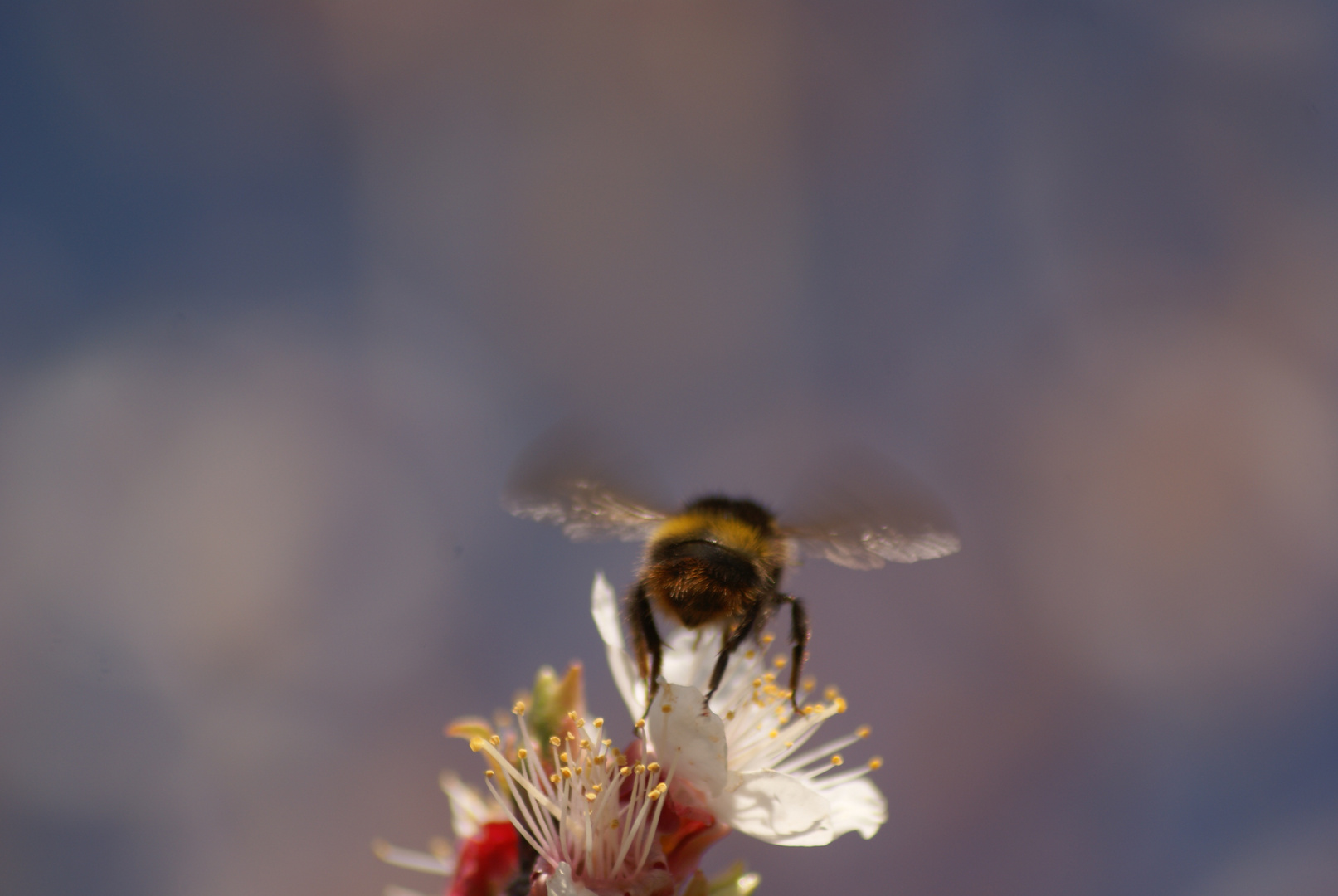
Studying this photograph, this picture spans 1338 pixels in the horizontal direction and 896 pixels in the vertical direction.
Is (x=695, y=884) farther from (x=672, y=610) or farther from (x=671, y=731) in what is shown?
(x=672, y=610)

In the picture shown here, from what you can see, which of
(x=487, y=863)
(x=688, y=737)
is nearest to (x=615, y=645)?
(x=688, y=737)

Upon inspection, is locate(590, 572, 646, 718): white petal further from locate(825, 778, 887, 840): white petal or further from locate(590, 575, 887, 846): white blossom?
locate(825, 778, 887, 840): white petal

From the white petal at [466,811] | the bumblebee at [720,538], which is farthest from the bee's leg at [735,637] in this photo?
the white petal at [466,811]

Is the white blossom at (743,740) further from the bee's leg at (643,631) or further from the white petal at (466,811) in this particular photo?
the white petal at (466,811)

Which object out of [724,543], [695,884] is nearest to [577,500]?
[724,543]

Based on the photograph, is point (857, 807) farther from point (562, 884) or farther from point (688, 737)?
point (562, 884)

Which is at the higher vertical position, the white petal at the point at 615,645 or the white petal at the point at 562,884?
the white petal at the point at 615,645

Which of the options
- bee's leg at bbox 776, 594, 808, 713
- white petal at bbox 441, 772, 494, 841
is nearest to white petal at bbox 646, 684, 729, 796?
bee's leg at bbox 776, 594, 808, 713
